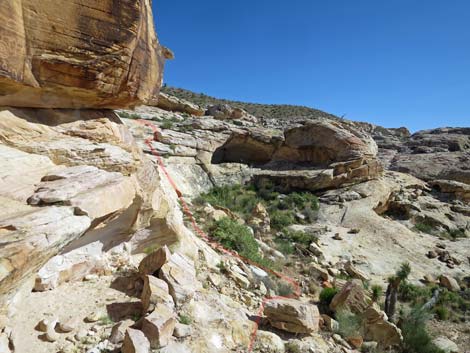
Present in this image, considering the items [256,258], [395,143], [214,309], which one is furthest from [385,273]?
[395,143]

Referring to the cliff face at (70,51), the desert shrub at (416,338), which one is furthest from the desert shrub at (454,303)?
the cliff face at (70,51)

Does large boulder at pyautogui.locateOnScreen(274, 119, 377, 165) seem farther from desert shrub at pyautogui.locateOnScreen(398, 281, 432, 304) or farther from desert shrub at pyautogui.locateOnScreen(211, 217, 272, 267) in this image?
desert shrub at pyautogui.locateOnScreen(211, 217, 272, 267)

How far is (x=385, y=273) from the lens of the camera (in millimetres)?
10805

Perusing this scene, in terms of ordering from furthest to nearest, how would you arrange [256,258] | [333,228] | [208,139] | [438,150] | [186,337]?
[438,150]
[208,139]
[333,228]
[256,258]
[186,337]

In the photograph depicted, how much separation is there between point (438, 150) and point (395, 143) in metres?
5.42

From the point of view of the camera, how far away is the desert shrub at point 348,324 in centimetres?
545

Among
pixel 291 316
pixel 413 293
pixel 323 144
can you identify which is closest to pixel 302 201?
pixel 323 144

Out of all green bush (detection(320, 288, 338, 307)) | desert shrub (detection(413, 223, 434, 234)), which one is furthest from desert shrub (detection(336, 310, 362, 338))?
desert shrub (detection(413, 223, 434, 234))

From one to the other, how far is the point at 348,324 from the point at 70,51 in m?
6.81

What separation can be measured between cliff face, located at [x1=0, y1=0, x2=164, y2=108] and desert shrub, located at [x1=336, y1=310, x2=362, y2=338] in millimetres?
6068

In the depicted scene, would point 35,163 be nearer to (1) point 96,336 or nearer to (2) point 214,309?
(1) point 96,336

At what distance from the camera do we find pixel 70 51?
369 cm

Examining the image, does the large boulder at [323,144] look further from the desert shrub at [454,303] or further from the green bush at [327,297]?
the green bush at [327,297]

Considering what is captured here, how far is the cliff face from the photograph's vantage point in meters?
3.25
